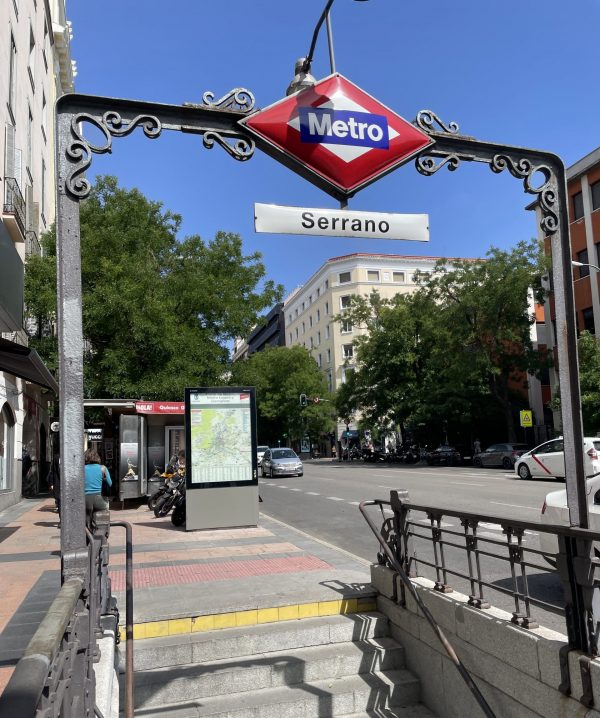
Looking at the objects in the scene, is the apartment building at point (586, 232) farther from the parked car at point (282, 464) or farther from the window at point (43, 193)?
the window at point (43, 193)

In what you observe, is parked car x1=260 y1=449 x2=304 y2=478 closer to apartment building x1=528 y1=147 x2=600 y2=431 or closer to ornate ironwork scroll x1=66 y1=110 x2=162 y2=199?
apartment building x1=528 y1=147 x2=600 y2=431

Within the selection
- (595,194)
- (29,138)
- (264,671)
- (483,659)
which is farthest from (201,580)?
(595,194)

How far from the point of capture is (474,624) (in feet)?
15.5

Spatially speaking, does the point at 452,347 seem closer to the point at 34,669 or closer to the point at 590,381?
the point at 590,381

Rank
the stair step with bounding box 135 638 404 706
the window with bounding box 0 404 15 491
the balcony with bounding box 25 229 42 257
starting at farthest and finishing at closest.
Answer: the balcony with bounding box 25 229 42 257
the window with bounding box 0 404 15 491
the stair step with bounding box 135 638 404 706

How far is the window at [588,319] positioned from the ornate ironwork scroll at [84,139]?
3451cm

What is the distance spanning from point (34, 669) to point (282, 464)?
100 feet

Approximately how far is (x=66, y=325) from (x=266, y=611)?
138 inches

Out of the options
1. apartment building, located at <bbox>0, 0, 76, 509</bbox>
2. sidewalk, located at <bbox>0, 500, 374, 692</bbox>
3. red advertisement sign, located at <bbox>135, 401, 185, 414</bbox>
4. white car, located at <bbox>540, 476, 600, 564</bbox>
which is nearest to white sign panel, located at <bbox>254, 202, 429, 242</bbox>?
white car, located at <bbox>540, 476, 600, 564</bbox>


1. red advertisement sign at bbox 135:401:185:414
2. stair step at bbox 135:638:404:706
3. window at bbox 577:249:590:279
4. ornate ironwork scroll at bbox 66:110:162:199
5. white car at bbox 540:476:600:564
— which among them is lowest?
stair step at bbox 135:638:404:706

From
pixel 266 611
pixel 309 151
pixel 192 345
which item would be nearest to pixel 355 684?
pixel 266 611

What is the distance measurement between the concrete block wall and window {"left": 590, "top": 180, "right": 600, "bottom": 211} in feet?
109

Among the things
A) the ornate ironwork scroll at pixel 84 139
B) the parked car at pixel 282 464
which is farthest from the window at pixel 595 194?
the ornate ironwork scroll at pixel 84 139

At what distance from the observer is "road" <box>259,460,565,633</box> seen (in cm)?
734
